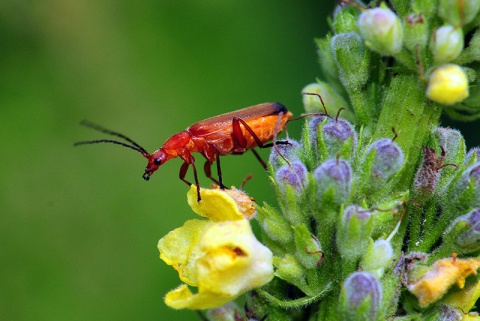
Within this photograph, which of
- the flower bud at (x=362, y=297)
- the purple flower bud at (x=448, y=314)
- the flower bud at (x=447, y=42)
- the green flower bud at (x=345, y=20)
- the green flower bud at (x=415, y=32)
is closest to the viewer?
the flower bud at (x=362, y=297)

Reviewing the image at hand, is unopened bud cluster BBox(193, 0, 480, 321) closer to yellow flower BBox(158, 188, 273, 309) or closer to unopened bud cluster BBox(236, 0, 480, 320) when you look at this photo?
unopened bud cluster BBox(236, 0, 480, 320)

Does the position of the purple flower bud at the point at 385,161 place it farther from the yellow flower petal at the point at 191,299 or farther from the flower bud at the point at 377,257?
the yellow flower petal at the point at 191,299

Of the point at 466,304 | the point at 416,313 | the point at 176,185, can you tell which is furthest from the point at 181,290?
the point at 176,185

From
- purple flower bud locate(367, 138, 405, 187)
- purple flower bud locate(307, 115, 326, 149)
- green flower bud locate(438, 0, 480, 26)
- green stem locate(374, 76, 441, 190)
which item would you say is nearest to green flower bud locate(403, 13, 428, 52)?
green flower bud locate(438, 0, 480, 26)

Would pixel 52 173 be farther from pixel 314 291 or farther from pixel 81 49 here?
pixel 314 291

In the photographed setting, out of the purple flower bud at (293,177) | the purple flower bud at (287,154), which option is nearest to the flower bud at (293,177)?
the purple flower bud at (293,177)

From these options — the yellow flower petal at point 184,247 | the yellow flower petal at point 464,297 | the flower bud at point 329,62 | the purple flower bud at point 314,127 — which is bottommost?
the yellow flower petal at point 464,297
